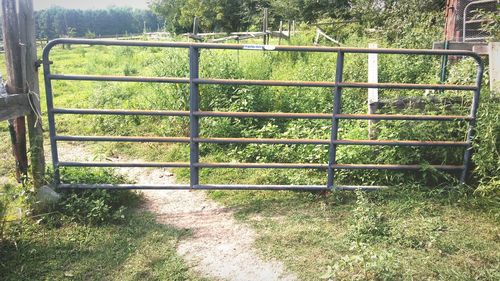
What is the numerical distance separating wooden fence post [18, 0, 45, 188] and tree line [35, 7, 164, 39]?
60250 mm

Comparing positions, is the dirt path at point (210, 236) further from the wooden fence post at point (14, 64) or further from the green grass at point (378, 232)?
the wooden fence post at point (14, 64)

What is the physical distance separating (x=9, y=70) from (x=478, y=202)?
16.6 feet

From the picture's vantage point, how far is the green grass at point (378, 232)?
3.29 metres

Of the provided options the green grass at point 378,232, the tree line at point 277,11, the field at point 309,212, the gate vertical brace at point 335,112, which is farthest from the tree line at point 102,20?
the green grass at point 378,232

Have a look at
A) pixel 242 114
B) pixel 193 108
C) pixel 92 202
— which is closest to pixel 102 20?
pixel 193 108

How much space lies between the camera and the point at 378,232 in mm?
3854

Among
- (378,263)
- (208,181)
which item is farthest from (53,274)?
(378,263)

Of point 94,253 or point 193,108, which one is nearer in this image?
point 94,253

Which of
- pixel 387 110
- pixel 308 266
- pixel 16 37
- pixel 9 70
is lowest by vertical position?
pixel 308 266

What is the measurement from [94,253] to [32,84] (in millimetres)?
1876

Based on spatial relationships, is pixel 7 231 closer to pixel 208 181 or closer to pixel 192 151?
pixel 192 151

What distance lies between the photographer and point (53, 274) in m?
3.31

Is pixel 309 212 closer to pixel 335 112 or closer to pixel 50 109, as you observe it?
pixel 335 112

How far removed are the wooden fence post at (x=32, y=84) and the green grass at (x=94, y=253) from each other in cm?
62
